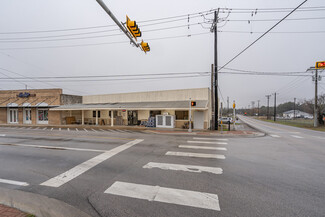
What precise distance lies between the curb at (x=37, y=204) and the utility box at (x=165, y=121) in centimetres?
1520

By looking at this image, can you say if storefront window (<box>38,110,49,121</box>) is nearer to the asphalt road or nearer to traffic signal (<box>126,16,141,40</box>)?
the asphalt road

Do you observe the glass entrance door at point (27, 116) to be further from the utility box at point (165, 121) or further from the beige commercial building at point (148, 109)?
the utility box at point (165, 121)

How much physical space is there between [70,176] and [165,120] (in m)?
14.3

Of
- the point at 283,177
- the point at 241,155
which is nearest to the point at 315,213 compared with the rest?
the point at 283,177

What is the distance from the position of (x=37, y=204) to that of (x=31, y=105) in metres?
Answer: 29.2

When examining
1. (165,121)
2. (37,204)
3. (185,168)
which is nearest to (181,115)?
(165,121)

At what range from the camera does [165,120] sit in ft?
60.9

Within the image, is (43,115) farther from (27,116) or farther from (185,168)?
(185,168)

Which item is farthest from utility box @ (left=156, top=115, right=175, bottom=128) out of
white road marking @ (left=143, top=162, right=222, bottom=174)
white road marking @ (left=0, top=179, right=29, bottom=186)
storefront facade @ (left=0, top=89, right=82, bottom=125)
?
storefront facade @ (left=0, top=89, right=82, bottom=125)

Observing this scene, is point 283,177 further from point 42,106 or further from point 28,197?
point 42,106

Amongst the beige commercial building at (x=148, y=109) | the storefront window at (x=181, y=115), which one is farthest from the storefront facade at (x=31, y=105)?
the storefront window at (x=181, y=115)

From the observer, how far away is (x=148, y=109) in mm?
17766

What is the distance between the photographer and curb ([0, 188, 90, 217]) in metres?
2.98

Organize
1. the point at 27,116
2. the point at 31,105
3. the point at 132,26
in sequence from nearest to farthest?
the point at 132,26, the point at 31,105, the point at 27,116
